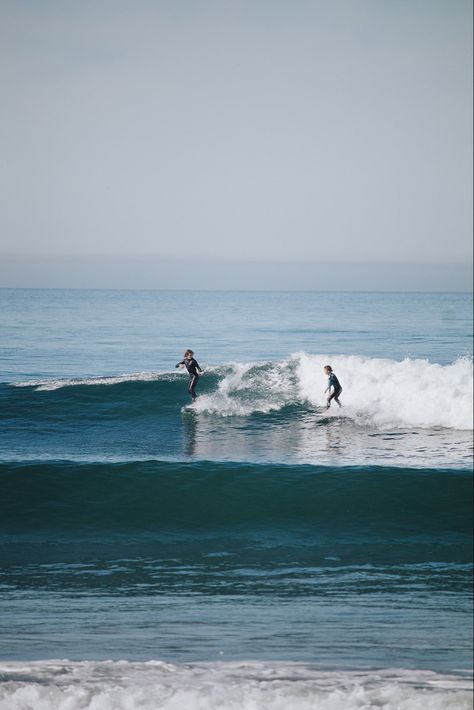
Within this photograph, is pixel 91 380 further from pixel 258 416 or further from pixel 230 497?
pixel 230 497

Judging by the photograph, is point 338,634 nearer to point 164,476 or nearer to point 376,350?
point 164,476

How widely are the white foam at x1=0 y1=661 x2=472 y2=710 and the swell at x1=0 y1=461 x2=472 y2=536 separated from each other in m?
3.57

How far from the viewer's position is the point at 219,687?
516cm

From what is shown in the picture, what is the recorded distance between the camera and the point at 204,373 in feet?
60.7

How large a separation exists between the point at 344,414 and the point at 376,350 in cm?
1210

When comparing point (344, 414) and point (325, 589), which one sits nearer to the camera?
point (325, 589)

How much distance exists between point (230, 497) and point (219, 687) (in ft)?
15.6

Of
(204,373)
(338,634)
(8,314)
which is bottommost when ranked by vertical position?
(338,634)

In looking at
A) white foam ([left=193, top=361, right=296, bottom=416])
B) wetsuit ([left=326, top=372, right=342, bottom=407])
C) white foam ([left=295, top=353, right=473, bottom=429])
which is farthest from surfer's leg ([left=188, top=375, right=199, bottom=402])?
wetsuit ([left=326, top=372, right=342, bottom=407])

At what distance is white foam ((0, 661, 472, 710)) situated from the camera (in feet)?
16.3

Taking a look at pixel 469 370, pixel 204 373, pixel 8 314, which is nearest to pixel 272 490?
pixel 469 370

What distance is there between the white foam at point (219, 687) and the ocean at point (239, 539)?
0.7 inches

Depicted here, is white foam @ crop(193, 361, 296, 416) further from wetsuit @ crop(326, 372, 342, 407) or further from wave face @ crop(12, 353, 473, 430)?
wetsuit @ crop(326, 372, 342, 407)

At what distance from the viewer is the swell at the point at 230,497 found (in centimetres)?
913
